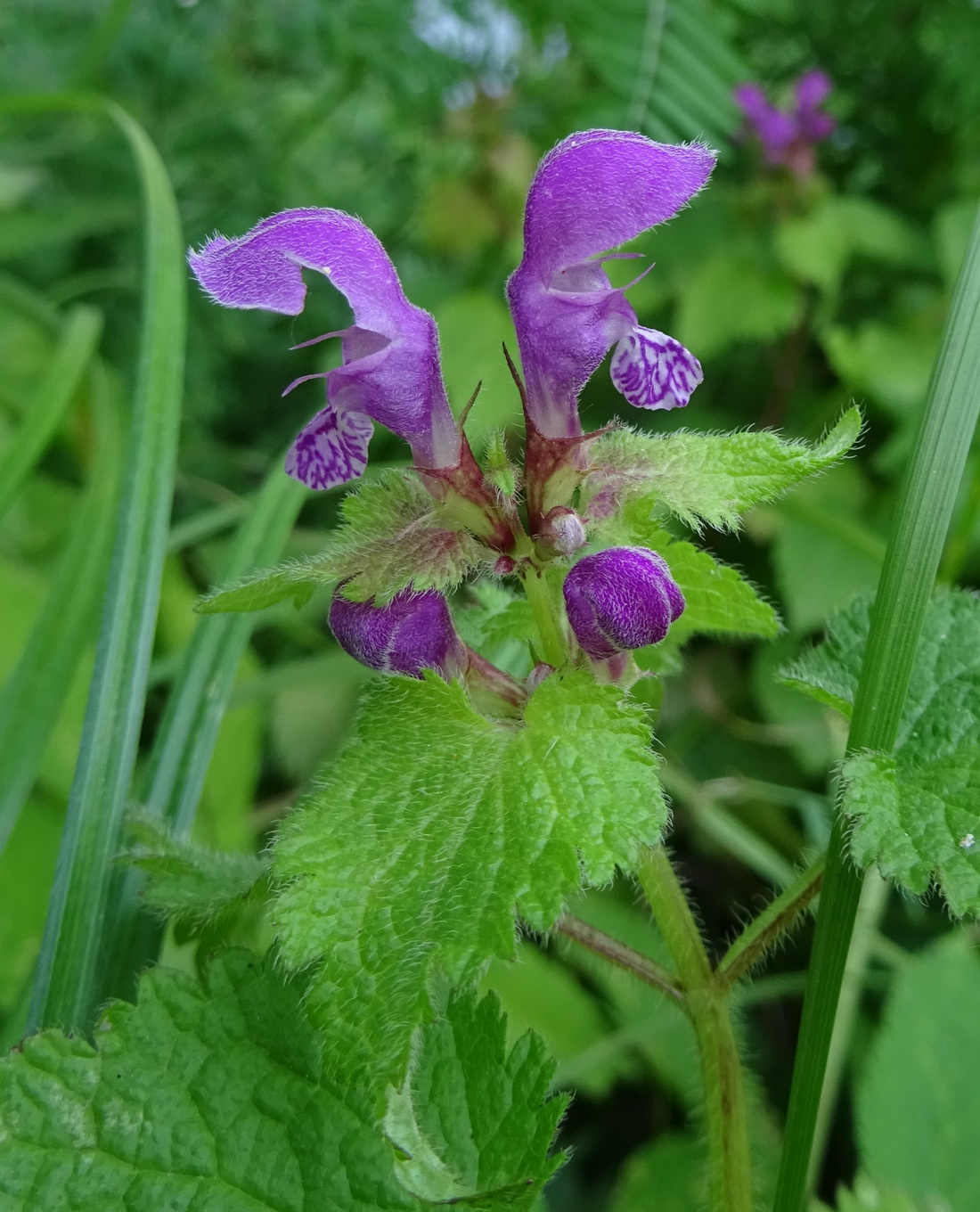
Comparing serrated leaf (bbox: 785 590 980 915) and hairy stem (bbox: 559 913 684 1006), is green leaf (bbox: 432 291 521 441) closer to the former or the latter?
serrated leaf (bbox: 785 590 980 915)

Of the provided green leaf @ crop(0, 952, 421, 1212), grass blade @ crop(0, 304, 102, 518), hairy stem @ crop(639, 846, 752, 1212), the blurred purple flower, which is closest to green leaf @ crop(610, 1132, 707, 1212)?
hairy stem @ crop(639, 846, 752, 1212)

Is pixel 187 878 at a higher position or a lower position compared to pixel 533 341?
lower

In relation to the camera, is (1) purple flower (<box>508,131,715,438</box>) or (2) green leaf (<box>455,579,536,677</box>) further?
(2) green leaf (<box>455,579,536,677</box>)

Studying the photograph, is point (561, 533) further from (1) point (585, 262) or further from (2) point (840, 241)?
(2) point (840, 241)

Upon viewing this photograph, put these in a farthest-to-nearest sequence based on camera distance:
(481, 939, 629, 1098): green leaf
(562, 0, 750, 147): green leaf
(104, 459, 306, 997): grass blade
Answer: (562, 0, 750, 147): green leaf → (481, 939, 629, 1098): green leaf → (104, 459, 306, 997): grass blade

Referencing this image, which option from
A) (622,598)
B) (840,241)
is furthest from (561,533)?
(840,241)
